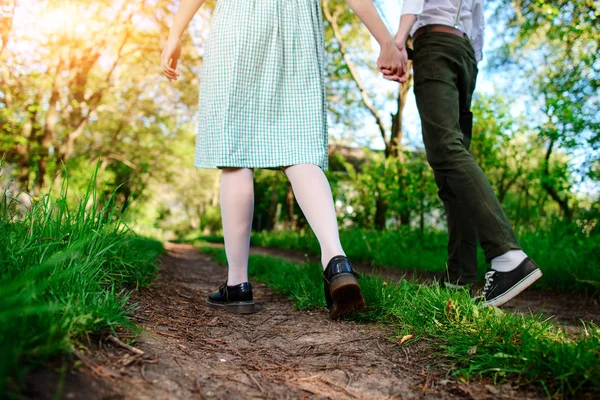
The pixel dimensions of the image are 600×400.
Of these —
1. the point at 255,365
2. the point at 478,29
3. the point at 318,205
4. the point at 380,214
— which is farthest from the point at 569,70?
the point at 255,365

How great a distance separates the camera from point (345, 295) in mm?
1938

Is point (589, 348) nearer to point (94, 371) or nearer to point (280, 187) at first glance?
point (94, 371)

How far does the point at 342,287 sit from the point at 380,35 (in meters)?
1.21

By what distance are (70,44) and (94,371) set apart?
736 cm

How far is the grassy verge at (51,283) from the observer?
1.03 metres

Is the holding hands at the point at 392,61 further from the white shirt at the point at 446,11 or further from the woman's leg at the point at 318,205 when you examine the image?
the woman's leg at the point at 318,205

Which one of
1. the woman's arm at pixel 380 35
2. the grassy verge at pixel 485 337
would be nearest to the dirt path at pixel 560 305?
the grassy verge at pixel 485 337

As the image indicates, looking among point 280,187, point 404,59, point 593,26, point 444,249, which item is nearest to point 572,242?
point 444,249

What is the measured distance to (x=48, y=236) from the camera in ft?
6.21

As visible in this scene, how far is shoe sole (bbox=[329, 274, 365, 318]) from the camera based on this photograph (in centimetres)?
190

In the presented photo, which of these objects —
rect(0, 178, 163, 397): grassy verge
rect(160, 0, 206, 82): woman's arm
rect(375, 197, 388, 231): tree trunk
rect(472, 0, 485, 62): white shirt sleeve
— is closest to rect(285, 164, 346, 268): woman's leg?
rect(0, 178, 163, 397): grassy verge

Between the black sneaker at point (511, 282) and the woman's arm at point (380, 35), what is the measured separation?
108 centimetres

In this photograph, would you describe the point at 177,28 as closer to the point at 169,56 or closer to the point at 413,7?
the point at 169,56

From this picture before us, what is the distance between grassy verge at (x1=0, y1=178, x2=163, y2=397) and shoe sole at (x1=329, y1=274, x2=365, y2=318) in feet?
2.66
